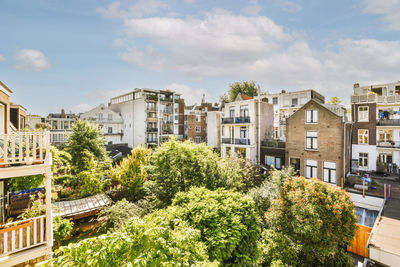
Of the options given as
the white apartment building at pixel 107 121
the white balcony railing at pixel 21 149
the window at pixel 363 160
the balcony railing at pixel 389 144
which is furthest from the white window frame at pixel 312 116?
the white apartment building at pixel 107 121

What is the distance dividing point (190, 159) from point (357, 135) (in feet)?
76.1

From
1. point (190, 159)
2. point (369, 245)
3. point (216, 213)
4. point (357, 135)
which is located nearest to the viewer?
point (216, 213)

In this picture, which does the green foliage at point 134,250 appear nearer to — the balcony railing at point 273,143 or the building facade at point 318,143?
the building facade at point 318,143

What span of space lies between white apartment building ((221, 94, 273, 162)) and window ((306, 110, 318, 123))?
6790mm

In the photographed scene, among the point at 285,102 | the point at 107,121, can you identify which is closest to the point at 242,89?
the point at 285,102

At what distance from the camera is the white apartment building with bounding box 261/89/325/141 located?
1242 inches

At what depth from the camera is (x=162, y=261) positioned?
4.09 meters

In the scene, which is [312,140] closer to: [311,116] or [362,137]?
[311,116]

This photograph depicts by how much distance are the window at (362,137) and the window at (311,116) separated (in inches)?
323

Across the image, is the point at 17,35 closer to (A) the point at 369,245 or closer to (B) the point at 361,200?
(A) the point at 369,245

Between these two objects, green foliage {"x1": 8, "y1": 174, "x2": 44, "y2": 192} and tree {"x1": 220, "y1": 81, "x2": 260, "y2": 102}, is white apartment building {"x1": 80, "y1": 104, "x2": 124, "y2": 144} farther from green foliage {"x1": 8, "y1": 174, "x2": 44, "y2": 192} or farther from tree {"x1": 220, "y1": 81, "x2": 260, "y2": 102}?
green foliage {"x1": 8, "y1": 174, "x2": 44, "y2": 192}

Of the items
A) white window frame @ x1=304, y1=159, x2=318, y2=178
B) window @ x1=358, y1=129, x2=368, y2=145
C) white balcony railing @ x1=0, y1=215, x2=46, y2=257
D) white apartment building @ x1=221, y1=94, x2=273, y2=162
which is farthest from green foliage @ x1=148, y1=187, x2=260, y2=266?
window @ x1=358, y1=129, x2=368, y2=145

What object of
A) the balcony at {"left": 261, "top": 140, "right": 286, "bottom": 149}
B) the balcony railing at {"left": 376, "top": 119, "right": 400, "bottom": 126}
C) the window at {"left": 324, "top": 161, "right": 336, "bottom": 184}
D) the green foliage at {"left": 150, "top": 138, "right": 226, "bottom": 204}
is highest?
the balcony railing at {"left": 376, "top": 119, "right": 400, "bottom": 126}

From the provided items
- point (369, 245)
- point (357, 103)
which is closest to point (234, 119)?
point (357, 103)
